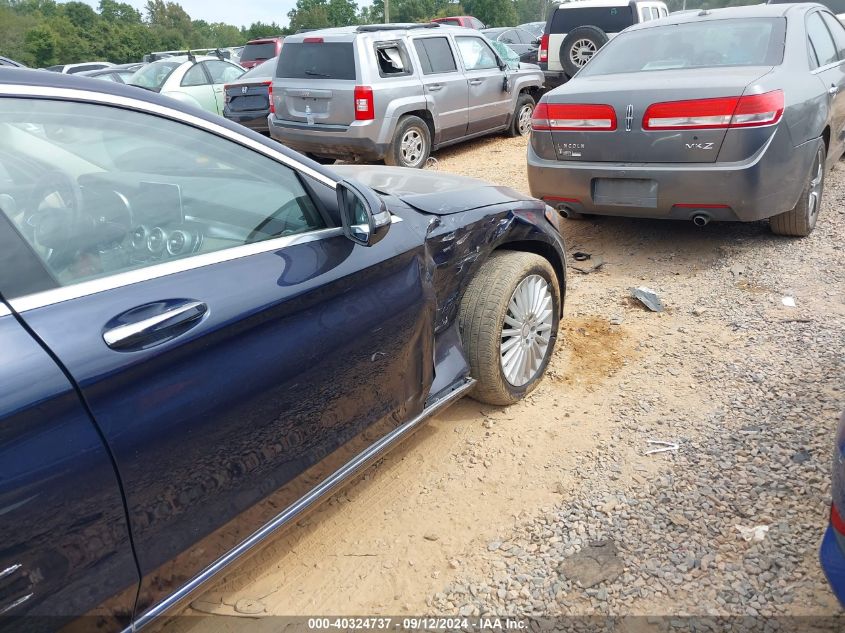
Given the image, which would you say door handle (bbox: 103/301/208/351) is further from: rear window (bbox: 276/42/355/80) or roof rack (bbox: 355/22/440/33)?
roof rack (bbox: 355/22/440/33)

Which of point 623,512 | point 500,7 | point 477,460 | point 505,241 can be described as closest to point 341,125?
point 505,241

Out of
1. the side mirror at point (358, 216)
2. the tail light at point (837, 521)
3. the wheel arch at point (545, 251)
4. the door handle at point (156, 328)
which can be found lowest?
the tail light at point (837, 521)

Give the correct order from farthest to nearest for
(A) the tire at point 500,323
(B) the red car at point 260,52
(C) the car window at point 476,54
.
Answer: (B) the red car at point 260,52
(C) the car window at point 476,54
(A) the tire at point 500,323

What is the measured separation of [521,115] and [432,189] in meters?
8.49

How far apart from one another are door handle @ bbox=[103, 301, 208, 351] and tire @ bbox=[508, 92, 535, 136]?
9.68m

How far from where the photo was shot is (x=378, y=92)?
809cm

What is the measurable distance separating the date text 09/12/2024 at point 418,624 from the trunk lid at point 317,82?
269 inches

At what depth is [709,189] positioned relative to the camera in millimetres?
4418

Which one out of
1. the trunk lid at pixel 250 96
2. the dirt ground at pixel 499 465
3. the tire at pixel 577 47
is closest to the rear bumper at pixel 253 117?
the trunk lid at pixel 250 96

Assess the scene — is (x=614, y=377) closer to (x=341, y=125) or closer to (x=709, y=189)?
(x=709, y=189)

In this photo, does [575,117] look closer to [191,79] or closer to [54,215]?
[54,215]

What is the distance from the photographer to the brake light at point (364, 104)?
26.2 ft

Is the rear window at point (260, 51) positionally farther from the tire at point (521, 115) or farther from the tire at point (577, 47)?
the tire at point (577, 47)

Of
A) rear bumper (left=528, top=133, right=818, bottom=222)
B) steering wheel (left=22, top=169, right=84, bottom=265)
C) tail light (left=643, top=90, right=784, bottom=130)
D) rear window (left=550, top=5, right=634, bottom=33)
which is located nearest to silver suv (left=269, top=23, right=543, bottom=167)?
rear window (left=550, top=5, right=634, bottom=33)
